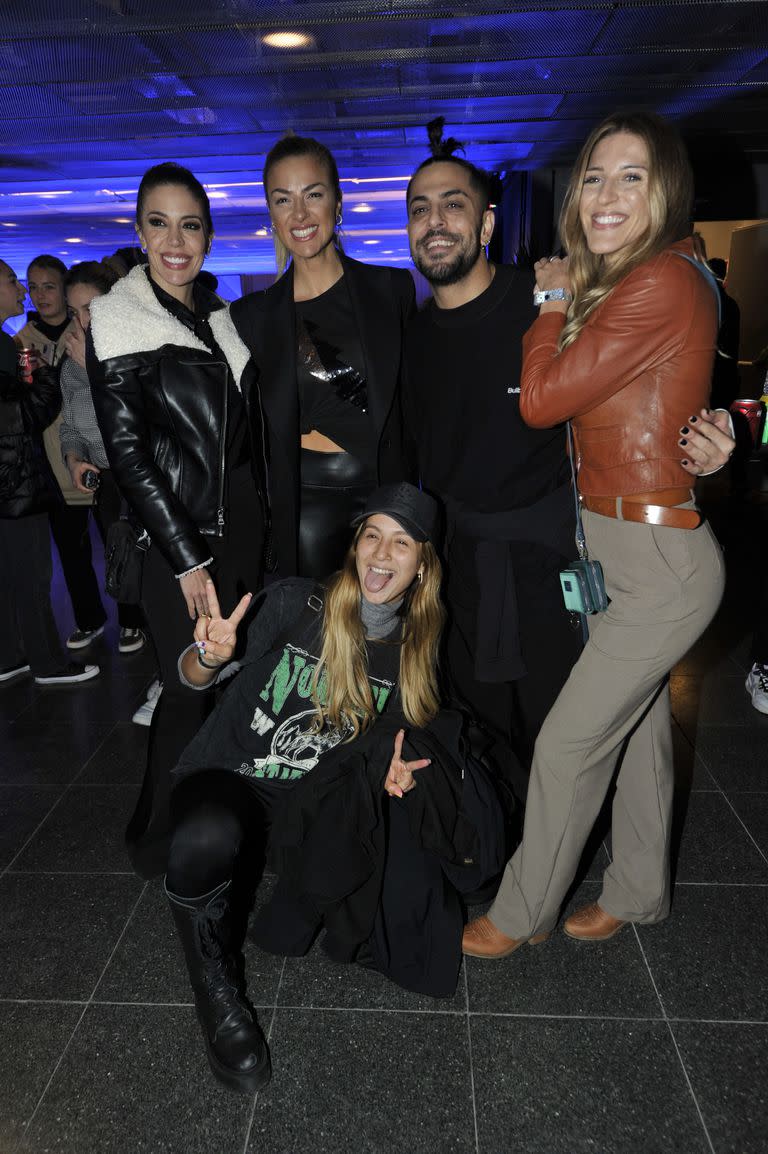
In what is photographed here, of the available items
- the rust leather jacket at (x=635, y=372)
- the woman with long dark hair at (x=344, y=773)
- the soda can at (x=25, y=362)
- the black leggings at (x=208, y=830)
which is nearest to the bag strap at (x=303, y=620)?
the woman with long dark hair at (x=344, y=773)

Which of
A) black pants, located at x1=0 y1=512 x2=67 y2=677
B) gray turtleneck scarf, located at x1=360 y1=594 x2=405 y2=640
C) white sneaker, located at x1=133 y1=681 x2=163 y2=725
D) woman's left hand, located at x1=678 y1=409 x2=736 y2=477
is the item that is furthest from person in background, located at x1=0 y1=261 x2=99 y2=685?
woman's left hand, located at x1=678 y1=409 x2=736 y2=477

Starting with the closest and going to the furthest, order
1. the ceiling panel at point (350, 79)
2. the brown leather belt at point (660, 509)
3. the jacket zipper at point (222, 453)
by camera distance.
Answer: the brown leather belt at point (660, 509) → the jacket zipper at point (222, 453) → the ceiling panel at point (350, 79)

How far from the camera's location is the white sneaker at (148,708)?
3670mm

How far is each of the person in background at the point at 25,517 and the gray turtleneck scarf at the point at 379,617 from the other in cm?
244

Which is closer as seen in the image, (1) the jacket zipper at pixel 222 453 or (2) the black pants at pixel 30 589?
(1) the jacket zipper at pixel 222 453

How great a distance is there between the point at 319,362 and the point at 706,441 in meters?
1.23

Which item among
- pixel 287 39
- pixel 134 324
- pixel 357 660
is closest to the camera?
pixel 357 660

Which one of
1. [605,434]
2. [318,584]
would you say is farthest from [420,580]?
[605,434]

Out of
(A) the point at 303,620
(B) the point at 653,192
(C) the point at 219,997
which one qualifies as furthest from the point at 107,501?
(B) the point at 653,192

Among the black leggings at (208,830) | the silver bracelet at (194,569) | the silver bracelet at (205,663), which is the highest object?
the silver bracelet at (194,569)

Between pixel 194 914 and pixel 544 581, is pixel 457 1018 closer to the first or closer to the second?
pixel 194 914

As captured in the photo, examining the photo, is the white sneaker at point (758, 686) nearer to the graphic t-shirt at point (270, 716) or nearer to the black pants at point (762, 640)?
the black pants at point (762, 640)

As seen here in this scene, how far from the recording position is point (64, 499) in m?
4.38

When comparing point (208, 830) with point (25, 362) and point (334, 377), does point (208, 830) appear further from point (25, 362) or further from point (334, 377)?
point (25, 362)
